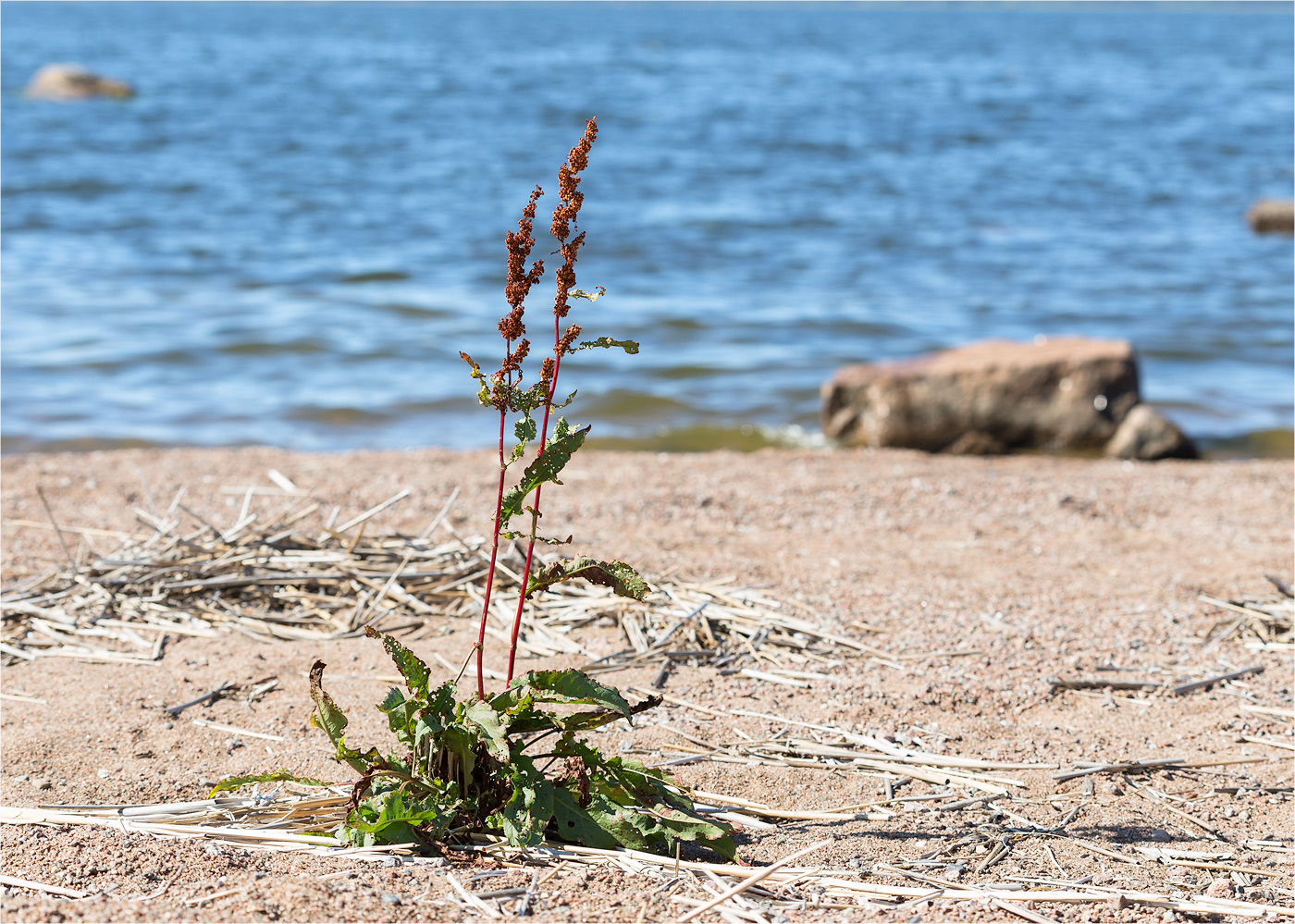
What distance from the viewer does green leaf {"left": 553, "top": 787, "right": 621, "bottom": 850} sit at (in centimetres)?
229

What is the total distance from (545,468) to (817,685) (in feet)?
4.92

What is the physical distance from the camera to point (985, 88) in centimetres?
3322

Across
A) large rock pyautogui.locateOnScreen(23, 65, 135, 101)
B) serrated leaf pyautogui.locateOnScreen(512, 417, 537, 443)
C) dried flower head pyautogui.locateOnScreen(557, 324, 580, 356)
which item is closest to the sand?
serrated leaf pyautogui.locateOnScreen(512, 417, 537, 443)

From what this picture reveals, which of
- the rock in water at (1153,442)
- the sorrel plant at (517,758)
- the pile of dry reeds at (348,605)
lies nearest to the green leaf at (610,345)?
the sorrel plant at (517,758)

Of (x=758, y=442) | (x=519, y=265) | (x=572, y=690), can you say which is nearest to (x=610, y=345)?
(x=519, y=265)

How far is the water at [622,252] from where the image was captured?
27.5 ft

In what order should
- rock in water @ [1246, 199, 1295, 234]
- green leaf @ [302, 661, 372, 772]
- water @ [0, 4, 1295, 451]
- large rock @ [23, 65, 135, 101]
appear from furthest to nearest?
1. large rock @ [23, 65, 135, 101]
2. rock in water @ [1246, 199, 1295, 234]
3. water @ [0, 4, 1295, 451]
4. green leaf @ [302, 661, 372, 772]

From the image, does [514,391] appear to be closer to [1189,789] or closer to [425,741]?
[425,741]

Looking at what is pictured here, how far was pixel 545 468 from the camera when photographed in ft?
7.30

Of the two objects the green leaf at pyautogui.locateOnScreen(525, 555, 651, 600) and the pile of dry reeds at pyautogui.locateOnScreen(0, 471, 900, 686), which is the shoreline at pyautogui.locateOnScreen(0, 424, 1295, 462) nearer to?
the pile of dry reeds at pyautogui.locateOnScreen(0, 471, 900, 686)

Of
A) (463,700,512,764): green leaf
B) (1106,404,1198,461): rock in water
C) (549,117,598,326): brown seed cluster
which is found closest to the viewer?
(549,117,598,326): brown seed cluster

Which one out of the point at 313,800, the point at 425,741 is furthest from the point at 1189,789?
the point at 313,800

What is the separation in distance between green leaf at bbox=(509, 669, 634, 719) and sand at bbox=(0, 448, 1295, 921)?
328mm

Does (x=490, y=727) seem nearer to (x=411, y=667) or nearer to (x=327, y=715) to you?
(x=411, y=667)
